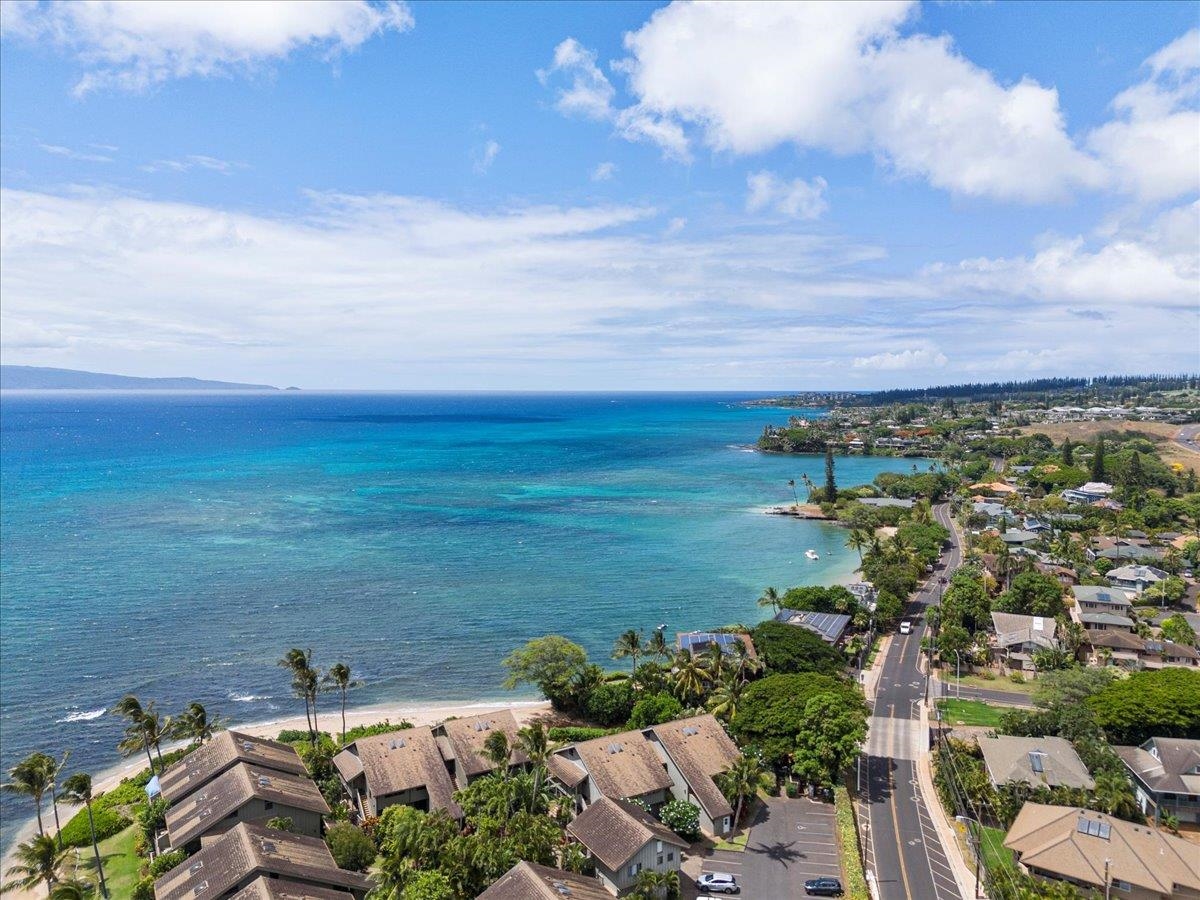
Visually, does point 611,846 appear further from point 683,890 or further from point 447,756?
point 447,756

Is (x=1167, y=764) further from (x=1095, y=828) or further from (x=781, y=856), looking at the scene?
(x=781, y=856)

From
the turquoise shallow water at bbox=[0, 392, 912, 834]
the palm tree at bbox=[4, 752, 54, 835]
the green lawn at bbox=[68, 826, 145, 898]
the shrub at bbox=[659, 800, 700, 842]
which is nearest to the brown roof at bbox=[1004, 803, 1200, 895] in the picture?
the shrub at bbox=[659, 800, 700, 842]

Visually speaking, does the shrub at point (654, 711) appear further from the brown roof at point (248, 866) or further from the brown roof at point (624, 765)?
the brown roof at point (248, 866)

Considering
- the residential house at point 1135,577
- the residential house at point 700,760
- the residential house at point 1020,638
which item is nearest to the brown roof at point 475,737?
the residential house at point 700,760

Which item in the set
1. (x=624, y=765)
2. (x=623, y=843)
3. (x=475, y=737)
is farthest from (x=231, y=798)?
(x=624, y=765)

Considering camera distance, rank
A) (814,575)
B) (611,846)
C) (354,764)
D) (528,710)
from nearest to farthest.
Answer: (611,846) → (354,764) → (528,710) → (814,575)

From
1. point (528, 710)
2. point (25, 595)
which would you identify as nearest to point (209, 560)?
point (25, 595)
